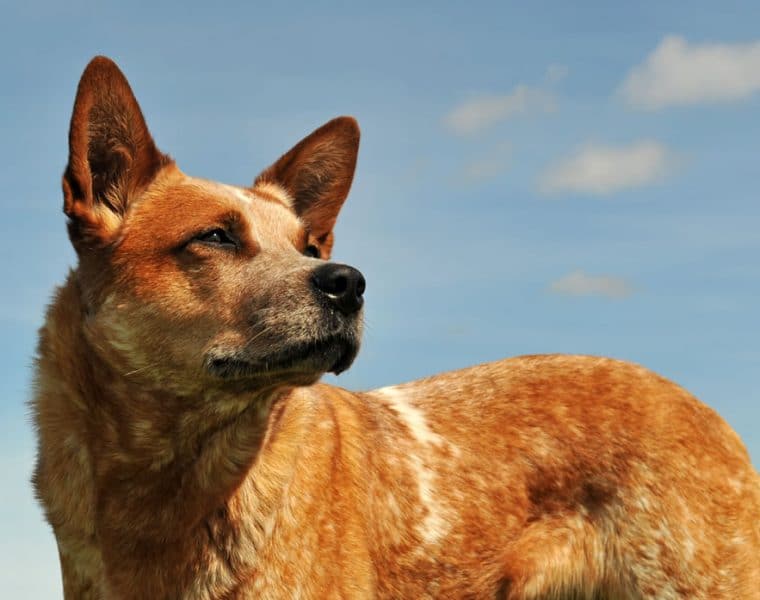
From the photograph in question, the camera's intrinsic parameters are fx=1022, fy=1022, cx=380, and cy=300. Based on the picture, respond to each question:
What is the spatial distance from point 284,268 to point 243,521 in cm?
129

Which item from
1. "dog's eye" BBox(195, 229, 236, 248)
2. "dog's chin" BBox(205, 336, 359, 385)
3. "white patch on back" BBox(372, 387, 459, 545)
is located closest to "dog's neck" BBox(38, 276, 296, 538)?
"dog's chin" BBox(205, 336, 359, 385)

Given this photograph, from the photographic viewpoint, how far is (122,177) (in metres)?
5.66

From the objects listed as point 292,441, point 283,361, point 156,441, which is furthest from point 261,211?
point 156,441

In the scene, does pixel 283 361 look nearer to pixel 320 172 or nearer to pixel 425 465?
pixel 425 465

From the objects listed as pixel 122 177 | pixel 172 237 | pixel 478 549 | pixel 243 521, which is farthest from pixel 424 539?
pixel 122 177

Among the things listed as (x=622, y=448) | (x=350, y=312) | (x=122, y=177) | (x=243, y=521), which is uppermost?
(x=122, y=177)

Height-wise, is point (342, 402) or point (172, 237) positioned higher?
point (172, 237)

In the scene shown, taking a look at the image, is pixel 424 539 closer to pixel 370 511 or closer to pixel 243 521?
pixel 370 511

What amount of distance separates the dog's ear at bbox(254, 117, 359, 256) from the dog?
14 millimetres

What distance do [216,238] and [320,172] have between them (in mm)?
1303

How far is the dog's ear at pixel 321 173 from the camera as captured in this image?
20.7 ft

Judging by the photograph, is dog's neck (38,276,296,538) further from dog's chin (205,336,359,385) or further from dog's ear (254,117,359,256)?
Result: dog's ear (254,117,359,256)

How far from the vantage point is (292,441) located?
537 cm

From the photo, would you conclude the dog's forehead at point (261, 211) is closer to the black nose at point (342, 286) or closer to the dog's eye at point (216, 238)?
the dog's eye at point (216, 238)
